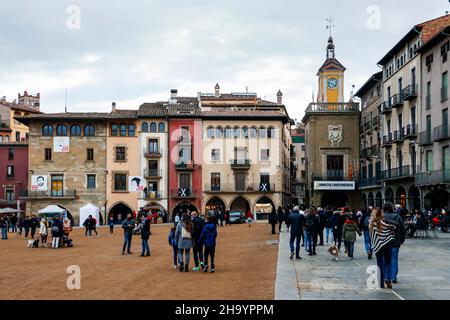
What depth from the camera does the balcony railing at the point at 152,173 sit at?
61625 millimetres

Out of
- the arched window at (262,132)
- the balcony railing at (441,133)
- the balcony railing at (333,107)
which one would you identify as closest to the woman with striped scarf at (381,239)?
the balcony railing at (441,133)

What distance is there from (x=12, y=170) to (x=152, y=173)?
1733cm

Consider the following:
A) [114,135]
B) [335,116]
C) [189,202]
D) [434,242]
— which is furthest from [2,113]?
[434,242]

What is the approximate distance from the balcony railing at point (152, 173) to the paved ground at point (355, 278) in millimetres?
41256

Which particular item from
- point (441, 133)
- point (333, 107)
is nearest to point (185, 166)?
point (333, 107)

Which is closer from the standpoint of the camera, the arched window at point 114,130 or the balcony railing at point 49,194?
the balcony railing at point 49,194

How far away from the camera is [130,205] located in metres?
61.6

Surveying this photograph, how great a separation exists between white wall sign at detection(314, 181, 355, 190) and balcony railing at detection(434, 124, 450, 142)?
21.3 metres

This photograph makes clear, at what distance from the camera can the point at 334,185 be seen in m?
60.4

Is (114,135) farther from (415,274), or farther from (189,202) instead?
(415,274)

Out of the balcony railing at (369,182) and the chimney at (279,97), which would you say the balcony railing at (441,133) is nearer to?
the balcony railing at (369,182)

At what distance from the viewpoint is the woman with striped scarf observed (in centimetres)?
1197

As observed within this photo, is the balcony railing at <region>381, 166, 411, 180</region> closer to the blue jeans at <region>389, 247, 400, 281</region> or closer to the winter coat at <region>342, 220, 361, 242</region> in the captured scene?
the winter coat at <region>342, 220, 361, 242</region>

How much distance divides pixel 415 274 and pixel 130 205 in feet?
161
